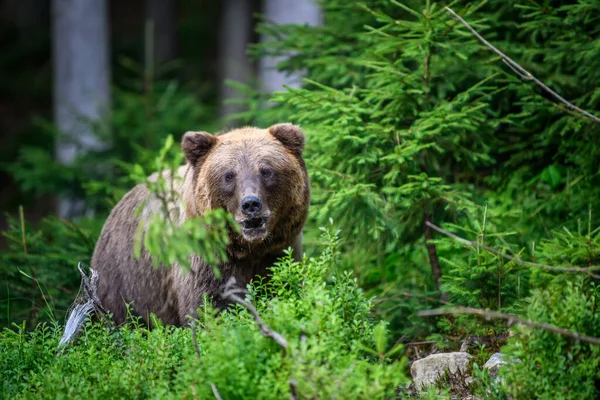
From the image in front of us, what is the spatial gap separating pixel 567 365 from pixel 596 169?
301 cm

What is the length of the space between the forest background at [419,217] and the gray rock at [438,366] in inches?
8.4

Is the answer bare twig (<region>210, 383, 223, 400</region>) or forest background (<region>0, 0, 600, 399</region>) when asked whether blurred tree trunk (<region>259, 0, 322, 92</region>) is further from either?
bare twig (<region>210, 383, 223, 400</region>)

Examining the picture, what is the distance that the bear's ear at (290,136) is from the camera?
6.34 m

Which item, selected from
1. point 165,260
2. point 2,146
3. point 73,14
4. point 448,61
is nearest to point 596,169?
point 448,61

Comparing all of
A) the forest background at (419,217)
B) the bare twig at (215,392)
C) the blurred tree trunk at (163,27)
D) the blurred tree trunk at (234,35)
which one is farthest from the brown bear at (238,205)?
the blurred tree trunk at (163,27)

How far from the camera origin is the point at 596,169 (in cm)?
693

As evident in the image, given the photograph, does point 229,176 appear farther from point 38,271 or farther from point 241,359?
point 38,271

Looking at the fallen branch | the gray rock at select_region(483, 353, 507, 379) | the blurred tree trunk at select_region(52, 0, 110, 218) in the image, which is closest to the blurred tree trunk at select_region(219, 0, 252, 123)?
the blurred tree trunk at select_region(52, 0, 110, 218)

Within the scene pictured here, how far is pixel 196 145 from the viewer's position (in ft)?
A: 20.6

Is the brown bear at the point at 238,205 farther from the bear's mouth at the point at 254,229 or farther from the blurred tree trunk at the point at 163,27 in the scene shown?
the blurred tree trunk at the point at 163,27

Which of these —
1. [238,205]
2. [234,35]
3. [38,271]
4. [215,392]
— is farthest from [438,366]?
[234,35]

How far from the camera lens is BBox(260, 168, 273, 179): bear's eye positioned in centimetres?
607

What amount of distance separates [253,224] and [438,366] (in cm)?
173

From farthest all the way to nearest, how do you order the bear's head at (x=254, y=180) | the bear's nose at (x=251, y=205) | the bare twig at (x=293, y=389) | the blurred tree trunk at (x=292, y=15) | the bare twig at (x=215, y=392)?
1. the blurred tree trunk at (x=292, y=15)
2. the bear's head at (x=254, y=180)
3. the bear's nose at (x=251, y=205)
4. the bare twig at (x=215, y=392)
5. the bare twig at (x=293, y=389)
